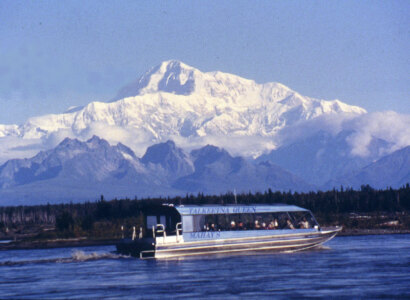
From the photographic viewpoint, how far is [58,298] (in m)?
55.6

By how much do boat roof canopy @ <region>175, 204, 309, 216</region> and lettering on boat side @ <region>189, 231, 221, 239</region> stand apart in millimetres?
1832

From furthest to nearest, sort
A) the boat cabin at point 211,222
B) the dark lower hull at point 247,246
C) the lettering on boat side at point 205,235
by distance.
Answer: the boat cabin at point 211,222 → the lettering on boat side at point 205,235 → the dark lower hull at point 247,246

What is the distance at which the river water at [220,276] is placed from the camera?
5566 centimetres

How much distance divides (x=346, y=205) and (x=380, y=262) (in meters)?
114

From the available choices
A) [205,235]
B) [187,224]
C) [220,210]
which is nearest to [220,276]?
[187,224]

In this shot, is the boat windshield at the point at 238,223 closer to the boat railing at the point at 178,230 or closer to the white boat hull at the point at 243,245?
the boat railing at the point at 178,230

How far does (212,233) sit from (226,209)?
317 cm

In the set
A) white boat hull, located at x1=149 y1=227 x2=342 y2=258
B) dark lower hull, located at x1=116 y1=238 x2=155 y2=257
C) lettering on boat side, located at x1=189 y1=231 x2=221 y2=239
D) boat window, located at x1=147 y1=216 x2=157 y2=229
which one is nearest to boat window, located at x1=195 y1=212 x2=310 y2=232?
lettering on boat side, located at x1=189 y1=231 x2=221 y2=239

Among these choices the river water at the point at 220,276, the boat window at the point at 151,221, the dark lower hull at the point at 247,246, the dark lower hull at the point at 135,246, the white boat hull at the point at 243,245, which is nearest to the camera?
the river water at the point at 220,276

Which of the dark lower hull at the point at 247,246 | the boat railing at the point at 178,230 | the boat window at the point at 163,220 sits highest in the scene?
the boat window at the point at 163,220

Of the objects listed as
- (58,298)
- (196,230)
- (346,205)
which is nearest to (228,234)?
(196,230)

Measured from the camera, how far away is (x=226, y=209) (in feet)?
266

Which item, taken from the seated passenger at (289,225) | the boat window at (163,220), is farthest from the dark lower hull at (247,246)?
the boat window at (163,220)

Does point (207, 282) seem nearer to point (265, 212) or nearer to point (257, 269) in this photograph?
point (257, 269)
